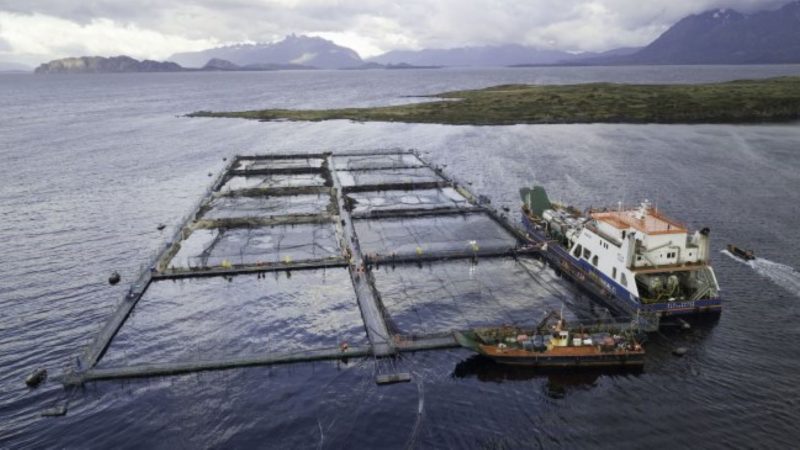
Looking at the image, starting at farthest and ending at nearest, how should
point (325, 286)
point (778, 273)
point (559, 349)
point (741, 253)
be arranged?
point (741, 253)
point (778, 273)
point (325, 286)
point (559, 349)

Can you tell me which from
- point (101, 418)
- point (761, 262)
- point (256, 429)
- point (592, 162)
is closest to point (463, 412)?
point (256, 429)

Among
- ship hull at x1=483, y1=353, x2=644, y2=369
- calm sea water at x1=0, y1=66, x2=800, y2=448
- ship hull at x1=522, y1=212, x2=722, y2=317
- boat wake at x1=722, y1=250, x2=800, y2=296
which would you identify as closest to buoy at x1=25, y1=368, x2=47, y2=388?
calm sea water at x1=0, y1=66, x2=800, y2=448

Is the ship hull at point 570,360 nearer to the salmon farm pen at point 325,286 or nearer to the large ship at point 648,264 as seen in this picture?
the salmon farm pen at point 325,286

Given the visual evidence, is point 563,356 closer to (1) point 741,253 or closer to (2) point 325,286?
(2) point 325,286

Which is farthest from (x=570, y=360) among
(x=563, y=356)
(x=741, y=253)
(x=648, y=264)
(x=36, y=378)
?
(x=36, y=378)

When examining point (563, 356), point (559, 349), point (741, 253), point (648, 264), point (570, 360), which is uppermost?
point (648, 264)
